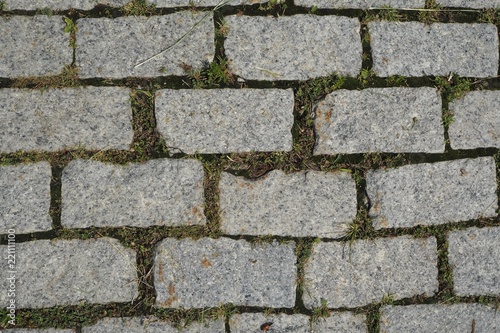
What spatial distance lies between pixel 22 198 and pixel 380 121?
219cm

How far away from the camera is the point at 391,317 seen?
10.1ft

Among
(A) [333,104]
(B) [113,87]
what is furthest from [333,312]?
(B) [113,87]

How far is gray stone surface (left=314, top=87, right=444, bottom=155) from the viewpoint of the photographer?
3.06 m

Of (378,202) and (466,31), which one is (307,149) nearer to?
(378,202)

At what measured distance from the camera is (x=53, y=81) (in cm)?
298

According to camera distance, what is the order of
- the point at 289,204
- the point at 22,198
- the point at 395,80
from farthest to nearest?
the point at 395,80
the point at 289,204
the point at 22,198

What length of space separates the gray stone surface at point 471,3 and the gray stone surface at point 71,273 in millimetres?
2495

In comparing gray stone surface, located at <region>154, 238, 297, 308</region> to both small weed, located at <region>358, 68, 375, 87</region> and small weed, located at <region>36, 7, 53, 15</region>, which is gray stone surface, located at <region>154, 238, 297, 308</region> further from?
small weed, located at <region>36, 7, 53, 15</region>

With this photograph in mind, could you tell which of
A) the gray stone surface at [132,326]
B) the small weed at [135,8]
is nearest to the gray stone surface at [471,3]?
the small weed at [135,8]

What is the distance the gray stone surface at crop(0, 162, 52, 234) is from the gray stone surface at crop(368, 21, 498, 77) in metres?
2.15

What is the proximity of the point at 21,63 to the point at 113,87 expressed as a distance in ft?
1.83

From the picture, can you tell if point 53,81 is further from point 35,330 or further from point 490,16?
point 490,16

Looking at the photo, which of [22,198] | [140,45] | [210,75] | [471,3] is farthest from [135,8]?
[471,3]

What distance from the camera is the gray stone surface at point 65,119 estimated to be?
9.65 feet
